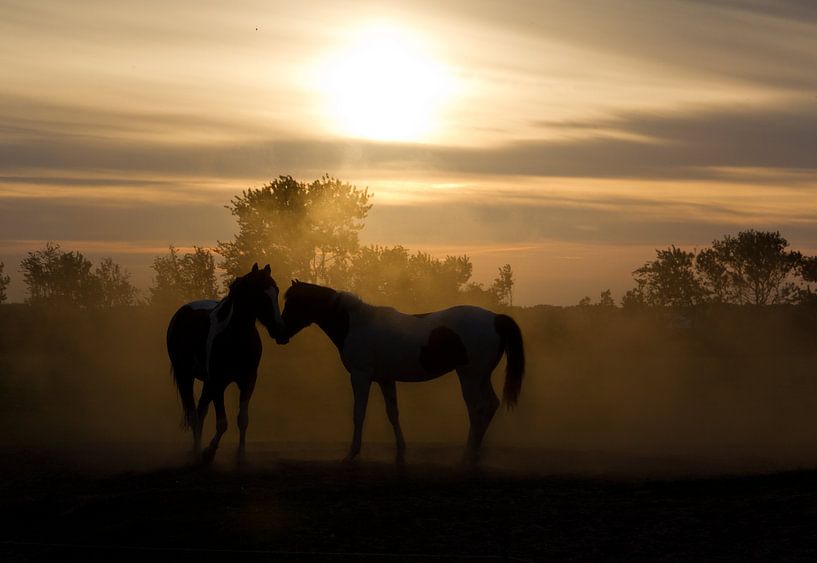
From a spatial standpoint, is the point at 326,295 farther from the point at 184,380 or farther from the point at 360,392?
the point at 184,380

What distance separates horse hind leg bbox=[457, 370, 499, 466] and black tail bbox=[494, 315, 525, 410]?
15.2 inches

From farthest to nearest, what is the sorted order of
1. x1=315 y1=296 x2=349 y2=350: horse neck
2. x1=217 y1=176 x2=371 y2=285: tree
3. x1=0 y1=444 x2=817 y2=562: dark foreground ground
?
1. x1=217 y1=176 x2=371 y2=285: tree
2. x1=315 y1=296 x2=349 y2=350: horse neck
3. x1=0 y1=444 x2=817 y2=562: dark foreground ground

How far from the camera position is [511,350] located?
16.9 m

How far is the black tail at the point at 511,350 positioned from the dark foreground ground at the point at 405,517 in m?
1.96

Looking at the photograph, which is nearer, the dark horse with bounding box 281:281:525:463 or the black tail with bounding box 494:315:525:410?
the dark horse with bounding box 281:281:525:463

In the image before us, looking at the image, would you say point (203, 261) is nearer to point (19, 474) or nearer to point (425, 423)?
point (425, 423)

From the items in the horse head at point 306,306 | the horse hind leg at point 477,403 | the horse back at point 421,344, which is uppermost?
the horse head at point 306,306

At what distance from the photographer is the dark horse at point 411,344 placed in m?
16.5

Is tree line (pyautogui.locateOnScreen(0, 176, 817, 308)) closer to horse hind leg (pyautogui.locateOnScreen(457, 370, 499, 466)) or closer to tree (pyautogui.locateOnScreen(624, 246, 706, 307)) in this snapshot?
tree (pyautogui.locateOnScreen(624, 246, 706, 307))

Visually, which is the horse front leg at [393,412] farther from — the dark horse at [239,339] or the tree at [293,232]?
the tree at [293,232]

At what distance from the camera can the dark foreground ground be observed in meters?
10.3

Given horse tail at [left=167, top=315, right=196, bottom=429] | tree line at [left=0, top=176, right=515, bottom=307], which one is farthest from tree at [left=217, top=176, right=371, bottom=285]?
horse tail at [left=167, top=315, right=196, bottom=429]

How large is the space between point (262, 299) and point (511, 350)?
162 inches

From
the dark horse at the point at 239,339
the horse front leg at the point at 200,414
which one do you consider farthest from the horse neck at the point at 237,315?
the horse front leg at the point at 200,414
